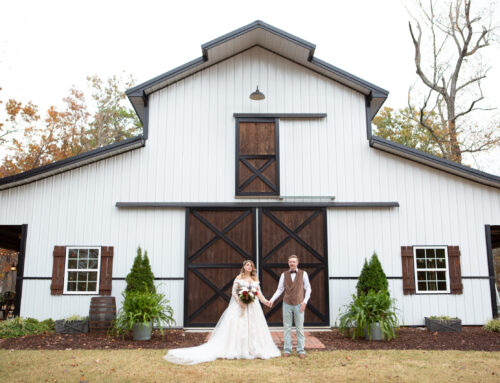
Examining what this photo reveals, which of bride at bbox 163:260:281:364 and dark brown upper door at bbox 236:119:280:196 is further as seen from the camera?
dark brown upper door at bbox 236:119:280:196

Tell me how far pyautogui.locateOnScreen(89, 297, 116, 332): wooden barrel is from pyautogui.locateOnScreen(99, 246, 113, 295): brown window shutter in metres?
0.65

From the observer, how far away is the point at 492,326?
10.5 meters

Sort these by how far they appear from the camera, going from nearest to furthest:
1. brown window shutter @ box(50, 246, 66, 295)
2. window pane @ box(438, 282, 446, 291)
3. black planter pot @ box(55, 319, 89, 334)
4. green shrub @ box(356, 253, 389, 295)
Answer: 1. black planter pot @ box(55, 319, 89, 334)
2. green shrub @ box(356, 253, 389, 295)
3. brown window shutter @ box(50, 246, 66, 295)
4. window pane @ box(438, 282, 446, 291)

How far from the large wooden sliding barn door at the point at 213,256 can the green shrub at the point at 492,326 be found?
5.83m

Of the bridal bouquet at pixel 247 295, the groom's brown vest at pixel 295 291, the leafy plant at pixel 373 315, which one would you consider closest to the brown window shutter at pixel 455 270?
the leafy plant at pixel 373 315

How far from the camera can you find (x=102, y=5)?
68.0 feet

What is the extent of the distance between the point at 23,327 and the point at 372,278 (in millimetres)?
8176

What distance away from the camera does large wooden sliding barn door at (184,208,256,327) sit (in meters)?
11.0

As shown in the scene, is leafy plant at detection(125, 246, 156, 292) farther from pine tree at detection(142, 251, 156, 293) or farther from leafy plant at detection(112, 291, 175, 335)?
leafy plant at detection(112, 291, 175, 335)

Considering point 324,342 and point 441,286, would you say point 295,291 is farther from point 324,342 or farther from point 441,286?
point 441,286

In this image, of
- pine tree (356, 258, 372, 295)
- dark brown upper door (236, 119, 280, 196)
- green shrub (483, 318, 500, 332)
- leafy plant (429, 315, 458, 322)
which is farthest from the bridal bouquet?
green shrub (483, 318, 500, 332)

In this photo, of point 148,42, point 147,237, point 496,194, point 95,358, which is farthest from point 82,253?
point 148,42

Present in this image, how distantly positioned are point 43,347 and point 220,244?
178 inches

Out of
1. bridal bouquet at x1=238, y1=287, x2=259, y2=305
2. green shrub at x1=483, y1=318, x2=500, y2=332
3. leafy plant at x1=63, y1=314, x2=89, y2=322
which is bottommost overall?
green shrub at x1=483, y1=318, x2=500, y2=332
